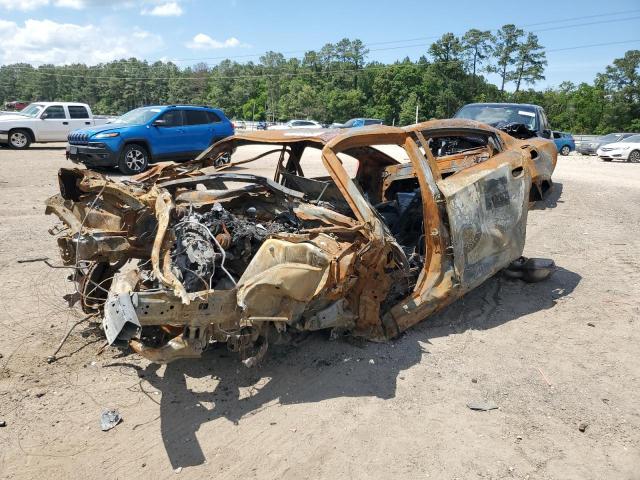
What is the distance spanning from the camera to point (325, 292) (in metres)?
3.41

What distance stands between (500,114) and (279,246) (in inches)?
352

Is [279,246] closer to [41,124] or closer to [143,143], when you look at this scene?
[143,143]

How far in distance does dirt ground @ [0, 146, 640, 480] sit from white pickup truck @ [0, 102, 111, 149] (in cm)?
1610

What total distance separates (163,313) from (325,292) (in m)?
1.09

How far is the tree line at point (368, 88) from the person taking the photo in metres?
50.5

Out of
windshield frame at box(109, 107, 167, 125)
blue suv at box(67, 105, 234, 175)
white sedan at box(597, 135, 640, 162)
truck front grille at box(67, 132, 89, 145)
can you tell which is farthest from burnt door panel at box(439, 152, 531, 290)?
white sedan at box(597, 135, 640, 162)

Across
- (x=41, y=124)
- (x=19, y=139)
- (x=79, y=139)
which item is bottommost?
(x=19, y=139)

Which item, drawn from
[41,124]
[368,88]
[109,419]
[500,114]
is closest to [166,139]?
[41,124]

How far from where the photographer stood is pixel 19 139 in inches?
733

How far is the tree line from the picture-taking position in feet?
166

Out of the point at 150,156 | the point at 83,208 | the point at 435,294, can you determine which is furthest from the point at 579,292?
the point at 150,156

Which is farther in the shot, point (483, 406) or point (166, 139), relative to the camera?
point (166, 139)

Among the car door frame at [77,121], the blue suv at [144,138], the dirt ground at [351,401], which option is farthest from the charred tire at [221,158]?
the car door frame at [77,121]

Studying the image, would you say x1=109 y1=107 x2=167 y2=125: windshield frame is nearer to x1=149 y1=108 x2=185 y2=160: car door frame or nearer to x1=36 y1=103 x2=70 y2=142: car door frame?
x1=149 y1=108 x2=185 y2=160: car door frame
